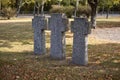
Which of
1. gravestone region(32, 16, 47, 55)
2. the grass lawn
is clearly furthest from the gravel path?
gravestone region(32, 16, 47, 55)

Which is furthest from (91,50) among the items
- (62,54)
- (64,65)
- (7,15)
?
(7,15)

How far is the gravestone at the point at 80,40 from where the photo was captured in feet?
31.8

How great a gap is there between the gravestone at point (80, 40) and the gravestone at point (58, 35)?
598 mm

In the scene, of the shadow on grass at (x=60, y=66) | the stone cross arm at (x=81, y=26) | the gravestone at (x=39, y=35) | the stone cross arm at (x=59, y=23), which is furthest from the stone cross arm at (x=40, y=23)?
the stone cross arm at (x=81, y=26)

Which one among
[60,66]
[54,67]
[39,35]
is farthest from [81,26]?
[39,35]

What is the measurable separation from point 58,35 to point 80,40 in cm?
105

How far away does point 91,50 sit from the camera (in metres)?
12.5

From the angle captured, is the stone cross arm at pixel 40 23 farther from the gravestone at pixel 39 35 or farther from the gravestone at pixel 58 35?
the gravestone at pixel 58 35

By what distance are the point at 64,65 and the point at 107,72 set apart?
4.70 ft

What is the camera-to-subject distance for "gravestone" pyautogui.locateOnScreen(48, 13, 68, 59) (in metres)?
10.4

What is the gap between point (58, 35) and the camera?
10586 millimetres

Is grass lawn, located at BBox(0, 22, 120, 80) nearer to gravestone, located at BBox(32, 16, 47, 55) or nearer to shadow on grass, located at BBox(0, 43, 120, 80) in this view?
shadow on grass, located at BBox(0, 43, 120, 80)

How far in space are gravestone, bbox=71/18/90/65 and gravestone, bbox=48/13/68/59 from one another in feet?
1.96

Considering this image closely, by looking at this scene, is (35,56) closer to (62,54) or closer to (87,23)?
(62,54)
